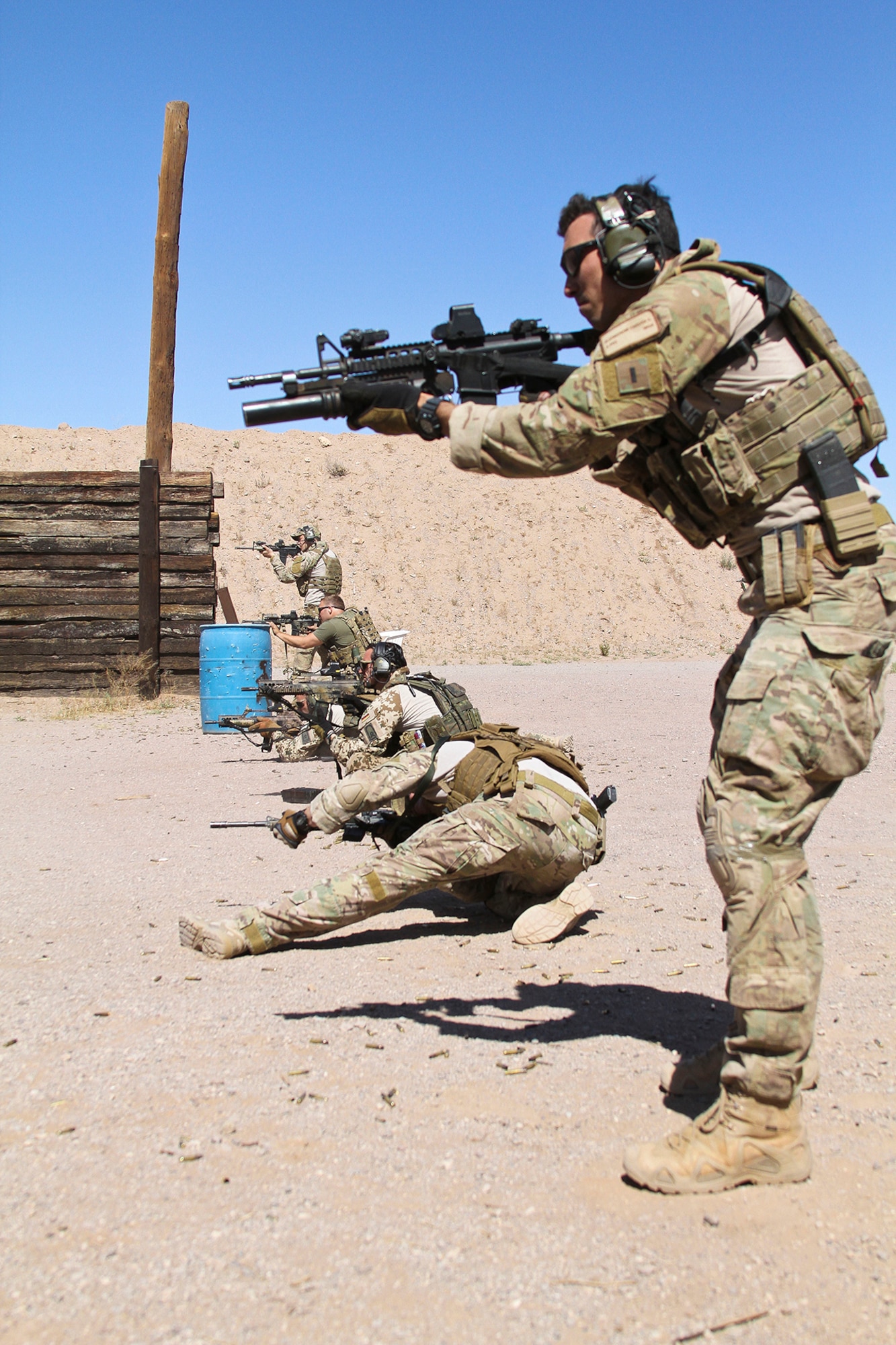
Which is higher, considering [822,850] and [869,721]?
[869,721]

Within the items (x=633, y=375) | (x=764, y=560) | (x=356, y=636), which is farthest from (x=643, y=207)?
(x=356, y=636)

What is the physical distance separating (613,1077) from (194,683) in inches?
388

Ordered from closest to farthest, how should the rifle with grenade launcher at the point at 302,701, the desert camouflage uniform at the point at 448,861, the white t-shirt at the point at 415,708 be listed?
the desert camouflage uniform at the point at 448,861
the white t-shirt at the point at 415,708
the rifle with grenade launcher at the point at 302,701

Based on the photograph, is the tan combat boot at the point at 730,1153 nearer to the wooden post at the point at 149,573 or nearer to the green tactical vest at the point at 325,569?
the green tactical vest at the point at 325,569

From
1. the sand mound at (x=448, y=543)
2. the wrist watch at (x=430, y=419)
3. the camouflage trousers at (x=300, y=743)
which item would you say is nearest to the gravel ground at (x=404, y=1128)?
the wrist watch at (x=430, y=419)

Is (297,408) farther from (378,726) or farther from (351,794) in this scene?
(378,726)

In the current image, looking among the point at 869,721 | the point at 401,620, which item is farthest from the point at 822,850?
the point at 401,620

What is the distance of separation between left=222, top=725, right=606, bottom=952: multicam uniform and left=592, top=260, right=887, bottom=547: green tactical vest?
1778 millimetres

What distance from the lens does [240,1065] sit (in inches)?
114

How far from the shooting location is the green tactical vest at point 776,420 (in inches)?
92.8

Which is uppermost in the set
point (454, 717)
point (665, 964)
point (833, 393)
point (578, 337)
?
point (578, 337)

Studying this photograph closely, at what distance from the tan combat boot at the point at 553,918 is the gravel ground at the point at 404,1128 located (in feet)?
0.25

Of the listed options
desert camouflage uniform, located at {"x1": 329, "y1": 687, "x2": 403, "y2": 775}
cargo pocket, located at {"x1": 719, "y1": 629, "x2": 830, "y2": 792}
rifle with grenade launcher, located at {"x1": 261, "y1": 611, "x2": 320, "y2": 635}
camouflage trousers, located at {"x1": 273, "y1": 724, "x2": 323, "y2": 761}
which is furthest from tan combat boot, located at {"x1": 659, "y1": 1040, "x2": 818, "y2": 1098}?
rifle with grenade launcher, located at {"x1": 261, "y1": 611, "x2": 320, "y2": 635}

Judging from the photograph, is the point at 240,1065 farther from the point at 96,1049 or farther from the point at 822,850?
the point at 822,850
